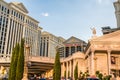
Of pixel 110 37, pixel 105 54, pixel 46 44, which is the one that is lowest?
pixel 105 54

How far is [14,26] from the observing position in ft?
403

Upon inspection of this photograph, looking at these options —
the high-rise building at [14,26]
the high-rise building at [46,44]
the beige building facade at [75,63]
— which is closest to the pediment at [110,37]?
the beige building facade at [75,63]

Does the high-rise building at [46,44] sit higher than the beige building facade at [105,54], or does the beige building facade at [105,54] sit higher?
the high-rise building at [46,44]

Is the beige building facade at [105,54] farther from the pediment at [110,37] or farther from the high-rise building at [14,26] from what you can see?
the high-rise building at [14,26]

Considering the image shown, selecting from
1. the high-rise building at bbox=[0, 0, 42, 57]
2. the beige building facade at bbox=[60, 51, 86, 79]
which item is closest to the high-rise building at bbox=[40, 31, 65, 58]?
the high-rise building at bbox=[0, 0, 42, 57]

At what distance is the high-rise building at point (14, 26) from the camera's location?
113 meters

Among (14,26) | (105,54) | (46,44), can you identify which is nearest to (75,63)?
(105,54)

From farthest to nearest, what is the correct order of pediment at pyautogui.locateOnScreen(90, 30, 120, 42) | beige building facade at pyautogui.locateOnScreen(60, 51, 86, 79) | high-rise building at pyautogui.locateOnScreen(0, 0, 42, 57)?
high-rise building at pyautogui.locateOnScreen(0, 0, 42, 57), beige building facade at pyautogui.locateOnScreen(60, 51, 86, 79), pediment at pyautogui.locateOnScreen(90, 30, 120, 42)

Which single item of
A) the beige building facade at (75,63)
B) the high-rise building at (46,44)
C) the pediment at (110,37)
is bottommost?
the beige building facade at (75,63)

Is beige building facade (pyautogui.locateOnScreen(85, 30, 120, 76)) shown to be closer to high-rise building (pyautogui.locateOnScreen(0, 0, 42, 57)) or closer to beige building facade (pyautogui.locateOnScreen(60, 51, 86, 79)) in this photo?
beige building facade (pyautogui.locateOnScreen(60, 51, 86, 79))

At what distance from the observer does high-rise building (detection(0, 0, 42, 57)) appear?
11312cm

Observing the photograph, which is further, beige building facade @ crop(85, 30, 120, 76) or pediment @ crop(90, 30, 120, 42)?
pediment @ crop(90, 30, 120, 42)

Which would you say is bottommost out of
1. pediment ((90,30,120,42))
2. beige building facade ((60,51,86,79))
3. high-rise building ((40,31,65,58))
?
beige building facade ((60,51,86,79))

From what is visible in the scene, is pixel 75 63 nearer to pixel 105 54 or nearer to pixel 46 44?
pixel 105 54
